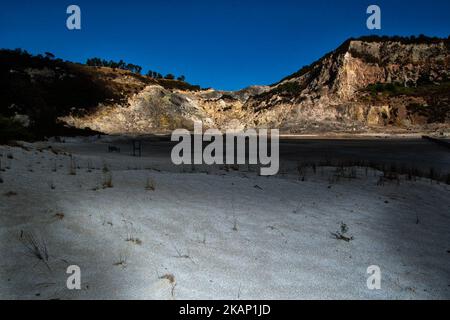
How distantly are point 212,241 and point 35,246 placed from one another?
6.96ft

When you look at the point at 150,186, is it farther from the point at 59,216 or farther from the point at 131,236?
the point at 131,236

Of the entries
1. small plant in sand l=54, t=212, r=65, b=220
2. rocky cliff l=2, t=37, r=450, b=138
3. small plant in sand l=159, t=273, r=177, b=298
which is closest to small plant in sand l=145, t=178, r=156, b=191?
small plant in sand l=54, t=212, r=65, b=220

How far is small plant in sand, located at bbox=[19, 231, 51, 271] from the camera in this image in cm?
359

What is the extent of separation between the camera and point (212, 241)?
15.1ft

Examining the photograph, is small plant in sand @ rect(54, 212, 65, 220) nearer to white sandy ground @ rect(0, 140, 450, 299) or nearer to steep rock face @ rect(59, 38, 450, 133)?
white sandy ground @ rect(0, 140, 450, 299)

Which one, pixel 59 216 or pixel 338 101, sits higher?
pixel 338 101

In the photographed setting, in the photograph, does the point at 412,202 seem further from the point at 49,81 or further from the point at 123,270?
the point at 49,81

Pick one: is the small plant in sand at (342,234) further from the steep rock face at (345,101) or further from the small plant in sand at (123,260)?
the steep rock face at (345,101)

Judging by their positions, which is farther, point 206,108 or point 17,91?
point 206,108

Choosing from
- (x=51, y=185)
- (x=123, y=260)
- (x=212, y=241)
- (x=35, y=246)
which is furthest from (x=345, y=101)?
(x=35, y=246)

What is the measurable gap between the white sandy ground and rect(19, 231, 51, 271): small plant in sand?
60 millimetres

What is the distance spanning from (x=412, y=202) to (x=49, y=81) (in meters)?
63.7
